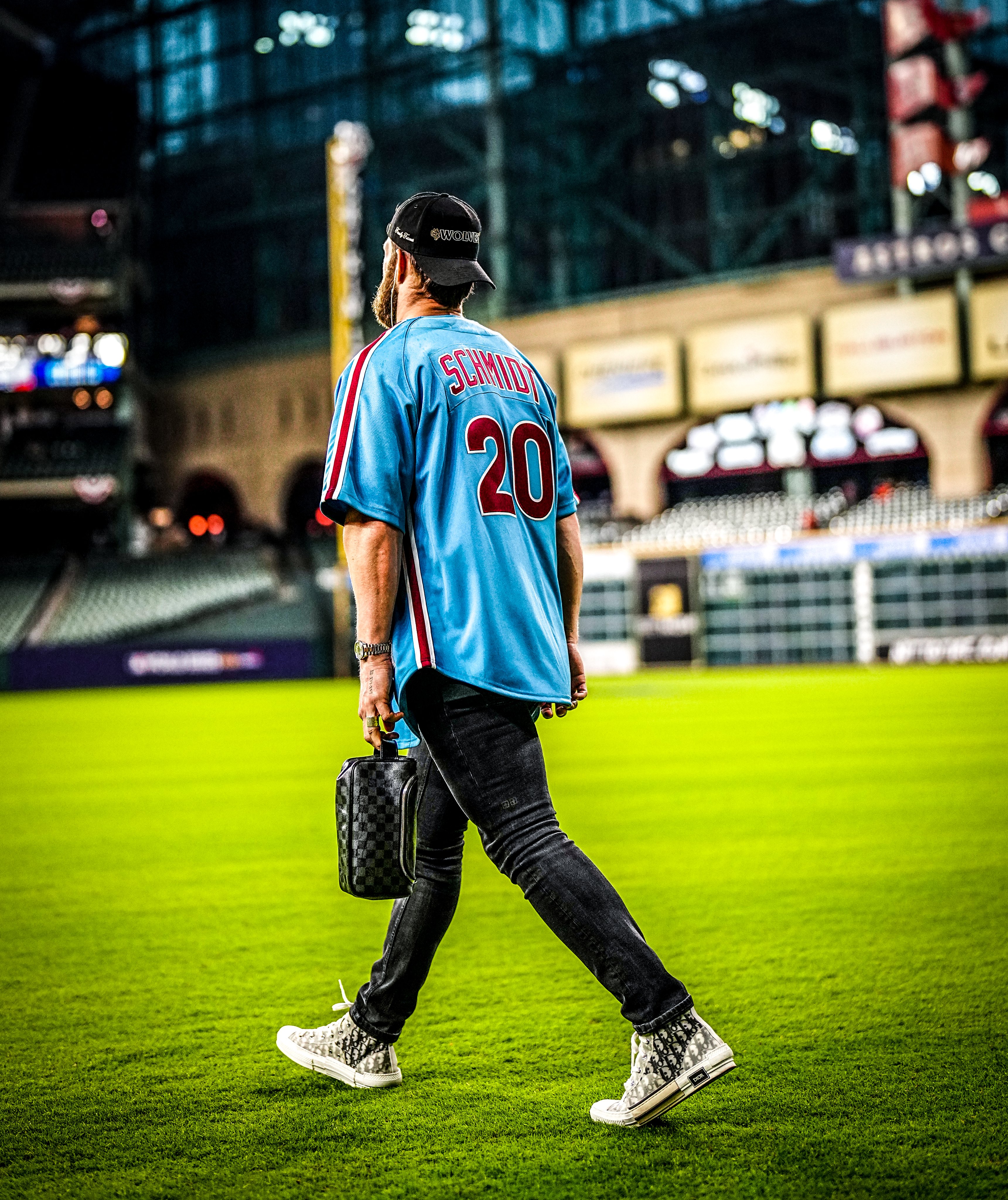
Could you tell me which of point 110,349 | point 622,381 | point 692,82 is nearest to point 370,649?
point 622,381

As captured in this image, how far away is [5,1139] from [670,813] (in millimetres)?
5550

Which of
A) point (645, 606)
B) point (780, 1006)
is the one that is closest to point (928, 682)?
point (645, 606)

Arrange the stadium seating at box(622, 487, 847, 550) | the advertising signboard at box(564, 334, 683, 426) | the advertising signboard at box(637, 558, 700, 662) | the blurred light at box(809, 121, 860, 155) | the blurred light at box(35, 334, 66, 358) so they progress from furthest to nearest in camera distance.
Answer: the blurred light at box(35, 334, 66, 358) → the blurred light at box(809, 121, 860, 155) → the advertising signboard at box(564, 334, 683, 426) → the stadium seating at box(622, 487, 847, 550) → the advertising signboard at box(637, 558, 700, 662)

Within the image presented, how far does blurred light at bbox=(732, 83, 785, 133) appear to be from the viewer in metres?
37.5

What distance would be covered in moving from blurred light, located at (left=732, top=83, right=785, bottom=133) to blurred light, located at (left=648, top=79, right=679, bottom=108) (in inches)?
78.6

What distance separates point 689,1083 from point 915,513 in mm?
28488

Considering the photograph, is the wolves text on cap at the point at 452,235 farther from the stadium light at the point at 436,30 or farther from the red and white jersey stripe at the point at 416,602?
the stadium light at the point at 436,30

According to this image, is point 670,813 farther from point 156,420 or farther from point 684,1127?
point 156,420

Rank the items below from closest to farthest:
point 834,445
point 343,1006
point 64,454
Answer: point 343,1006, point 834,445, point 64,454

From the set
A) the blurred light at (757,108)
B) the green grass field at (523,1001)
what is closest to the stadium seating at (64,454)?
the blurred light at (757,108)

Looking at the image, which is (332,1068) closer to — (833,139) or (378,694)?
(378,694)

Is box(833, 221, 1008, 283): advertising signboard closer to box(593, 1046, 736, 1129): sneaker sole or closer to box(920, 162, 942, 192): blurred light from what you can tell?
box(920, 162, 942, 192): blurred light

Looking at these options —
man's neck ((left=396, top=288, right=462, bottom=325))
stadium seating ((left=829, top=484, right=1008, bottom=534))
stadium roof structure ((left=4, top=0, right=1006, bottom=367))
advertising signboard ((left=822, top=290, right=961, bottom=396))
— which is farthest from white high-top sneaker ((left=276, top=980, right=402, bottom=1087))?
stadium roof structure ((left=4, top=0, right=1006, bottom=367))

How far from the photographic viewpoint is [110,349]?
3756cm
